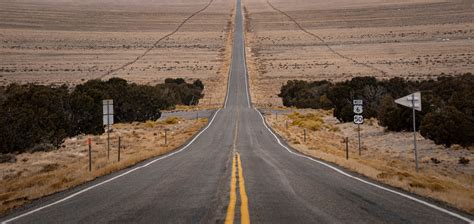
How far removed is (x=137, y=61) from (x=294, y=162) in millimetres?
88618

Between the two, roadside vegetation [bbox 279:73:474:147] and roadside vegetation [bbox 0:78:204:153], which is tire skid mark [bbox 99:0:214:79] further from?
roadside vegetation [bbox 279:73:474:147]

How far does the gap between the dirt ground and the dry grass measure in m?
8.78

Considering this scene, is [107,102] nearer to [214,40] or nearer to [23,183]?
[23,183]

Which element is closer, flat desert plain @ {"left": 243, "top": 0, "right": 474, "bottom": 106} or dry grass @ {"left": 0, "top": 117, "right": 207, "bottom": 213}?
dry grass @ {"left": 0, "top": 117, "right": 207, "bottom": 213}

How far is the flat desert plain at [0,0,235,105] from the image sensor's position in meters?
87.6

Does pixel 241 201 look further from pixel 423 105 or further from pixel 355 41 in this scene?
pixel 355 41

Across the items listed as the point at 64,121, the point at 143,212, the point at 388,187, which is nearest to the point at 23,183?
the point at 143,212

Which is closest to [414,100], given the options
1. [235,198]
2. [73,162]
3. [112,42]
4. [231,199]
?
[235,198]

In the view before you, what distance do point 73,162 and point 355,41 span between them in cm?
10573

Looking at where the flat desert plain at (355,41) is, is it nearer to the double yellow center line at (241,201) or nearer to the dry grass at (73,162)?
the dry grass at (73,162)

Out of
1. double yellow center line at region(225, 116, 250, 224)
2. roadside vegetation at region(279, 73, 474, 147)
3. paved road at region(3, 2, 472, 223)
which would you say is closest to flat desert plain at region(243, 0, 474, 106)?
roadside vegetation at region(279, 73, 474, 147)

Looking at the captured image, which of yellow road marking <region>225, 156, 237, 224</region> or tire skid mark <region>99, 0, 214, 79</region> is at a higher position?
tire skid mark <region>99, 0, 214, 79</region>

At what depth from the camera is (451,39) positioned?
354 ft

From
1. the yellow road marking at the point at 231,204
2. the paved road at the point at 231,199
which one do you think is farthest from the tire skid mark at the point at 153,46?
the yellow road marking at the point at 231,204
